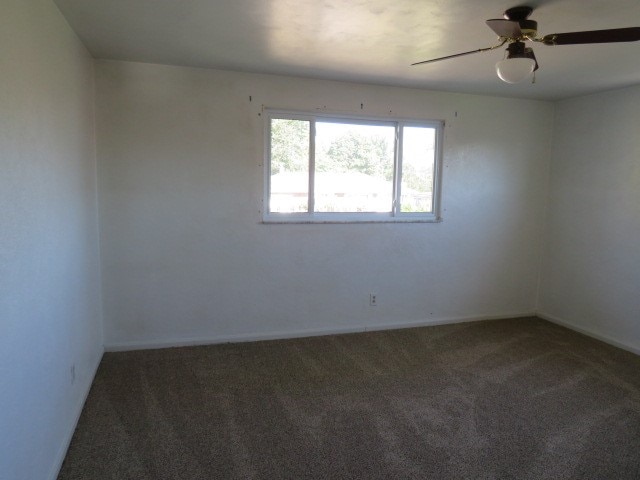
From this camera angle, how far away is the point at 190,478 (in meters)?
2.02

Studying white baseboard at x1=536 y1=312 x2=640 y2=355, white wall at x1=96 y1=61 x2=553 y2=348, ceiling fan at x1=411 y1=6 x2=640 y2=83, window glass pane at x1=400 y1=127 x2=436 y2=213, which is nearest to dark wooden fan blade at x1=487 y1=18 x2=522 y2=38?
ceiling fan at x1=411 y1=6 x2=640 y2=83

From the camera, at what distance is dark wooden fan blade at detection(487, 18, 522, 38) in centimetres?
189

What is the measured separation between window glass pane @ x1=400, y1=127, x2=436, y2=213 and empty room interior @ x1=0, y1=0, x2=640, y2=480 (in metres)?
0.03

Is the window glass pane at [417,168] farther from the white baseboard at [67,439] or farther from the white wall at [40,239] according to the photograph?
the white baseboard at [67,439]

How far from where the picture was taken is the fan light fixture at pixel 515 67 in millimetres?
2055

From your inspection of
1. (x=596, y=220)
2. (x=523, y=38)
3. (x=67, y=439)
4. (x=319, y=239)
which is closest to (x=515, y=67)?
(x=523, y=38)

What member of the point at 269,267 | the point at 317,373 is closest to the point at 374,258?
the point at 269,267

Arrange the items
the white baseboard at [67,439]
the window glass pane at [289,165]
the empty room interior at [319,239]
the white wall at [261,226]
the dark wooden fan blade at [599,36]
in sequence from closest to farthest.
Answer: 1. the dark wooden fan blade at [599,36]
2. the white baseboard at [67,439]
3. the empty room interior at [319,239]
4. the white wall at [261,226]
5. the window glass pane at [289,165]

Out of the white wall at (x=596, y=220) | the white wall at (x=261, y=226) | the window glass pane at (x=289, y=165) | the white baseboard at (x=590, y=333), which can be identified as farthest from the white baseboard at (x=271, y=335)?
the window glass pane at (x=289, y=165)

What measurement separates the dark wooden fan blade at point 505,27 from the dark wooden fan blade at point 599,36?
0.14 metres

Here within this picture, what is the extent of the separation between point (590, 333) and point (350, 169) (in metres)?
2.95

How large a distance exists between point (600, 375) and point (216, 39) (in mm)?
3835

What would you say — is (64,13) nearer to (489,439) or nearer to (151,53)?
(151,53)

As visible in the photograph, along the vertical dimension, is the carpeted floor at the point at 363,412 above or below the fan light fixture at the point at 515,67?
below
